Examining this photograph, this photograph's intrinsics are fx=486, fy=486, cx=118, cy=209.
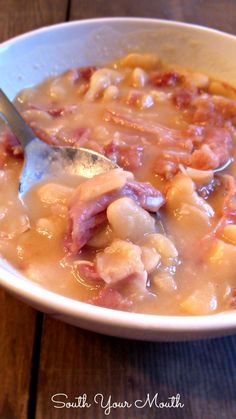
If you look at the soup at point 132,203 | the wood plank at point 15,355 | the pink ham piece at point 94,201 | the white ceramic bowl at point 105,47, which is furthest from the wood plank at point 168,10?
the wood plank at point 15,355

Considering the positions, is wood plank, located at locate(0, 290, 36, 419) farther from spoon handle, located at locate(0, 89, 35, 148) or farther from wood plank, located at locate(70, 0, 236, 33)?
wood plank, located at locate(70, 0, 236, 33)

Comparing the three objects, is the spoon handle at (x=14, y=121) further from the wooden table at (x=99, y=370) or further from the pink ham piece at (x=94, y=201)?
the wooden table at (x=99, y=370)

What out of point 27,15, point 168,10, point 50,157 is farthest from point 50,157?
point 168,10

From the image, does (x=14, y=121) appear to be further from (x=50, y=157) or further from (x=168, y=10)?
(x=168, y=10)

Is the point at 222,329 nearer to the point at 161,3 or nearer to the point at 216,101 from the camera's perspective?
the point at 216,101

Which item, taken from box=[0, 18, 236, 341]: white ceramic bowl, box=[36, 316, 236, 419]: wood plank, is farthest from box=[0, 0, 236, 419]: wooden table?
box=[0, 18, 236, 341]: white ceramic bowl
